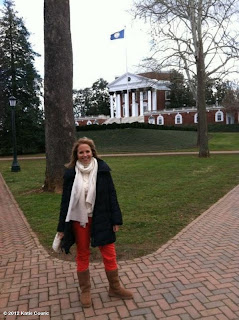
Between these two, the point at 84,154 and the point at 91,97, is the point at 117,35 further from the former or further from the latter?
the point at 91,97

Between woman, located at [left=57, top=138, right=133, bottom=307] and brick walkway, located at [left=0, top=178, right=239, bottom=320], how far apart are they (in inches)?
9.3

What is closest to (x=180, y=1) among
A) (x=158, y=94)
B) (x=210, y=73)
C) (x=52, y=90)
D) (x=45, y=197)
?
(x=210, y=73)

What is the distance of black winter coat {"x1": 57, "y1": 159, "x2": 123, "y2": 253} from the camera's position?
3221 millimetres

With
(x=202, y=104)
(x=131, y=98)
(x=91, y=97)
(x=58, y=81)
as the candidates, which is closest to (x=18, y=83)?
(x=202, y=104)

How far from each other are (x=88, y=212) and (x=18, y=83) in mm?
30230

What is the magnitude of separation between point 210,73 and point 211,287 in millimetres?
Result: 20217

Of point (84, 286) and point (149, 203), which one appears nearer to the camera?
point (84, 286)

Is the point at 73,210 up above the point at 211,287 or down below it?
above

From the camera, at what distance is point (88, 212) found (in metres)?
3.23

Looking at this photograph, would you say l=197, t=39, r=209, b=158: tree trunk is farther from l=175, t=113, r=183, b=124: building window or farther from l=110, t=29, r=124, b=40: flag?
l=175, t=113, r=183, b=124: building window

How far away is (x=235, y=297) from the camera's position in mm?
3307

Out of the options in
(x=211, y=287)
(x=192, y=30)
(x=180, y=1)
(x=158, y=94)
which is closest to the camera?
(x=211, y=287)

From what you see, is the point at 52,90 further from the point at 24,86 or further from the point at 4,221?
the point at 24,86

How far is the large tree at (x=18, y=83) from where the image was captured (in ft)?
100
